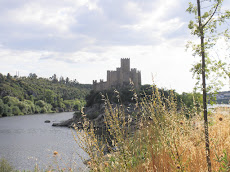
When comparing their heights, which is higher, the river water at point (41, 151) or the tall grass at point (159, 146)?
the tall grass at point (159, 146)

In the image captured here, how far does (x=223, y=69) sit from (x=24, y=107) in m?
62.1

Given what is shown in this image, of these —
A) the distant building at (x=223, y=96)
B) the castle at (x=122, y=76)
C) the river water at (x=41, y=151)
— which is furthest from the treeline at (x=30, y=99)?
the distant building at (x=223, y=96)

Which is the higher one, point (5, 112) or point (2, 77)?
point (2, 77)

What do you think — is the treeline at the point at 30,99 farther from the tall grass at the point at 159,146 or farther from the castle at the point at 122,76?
the tall grass at the point at 159,146

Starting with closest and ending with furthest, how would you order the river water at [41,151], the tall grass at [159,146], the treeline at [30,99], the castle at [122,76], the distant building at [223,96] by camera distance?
the tall grass at [159,146] < the distant building at [223,96] < the river water at [41,151] < the castle at [122,76] < the treeline at [30,99]

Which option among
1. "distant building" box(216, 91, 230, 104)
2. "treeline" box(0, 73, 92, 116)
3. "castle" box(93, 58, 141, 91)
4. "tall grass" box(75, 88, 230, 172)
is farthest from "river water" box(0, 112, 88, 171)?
"treeline" box(0, 73, 92, 116)

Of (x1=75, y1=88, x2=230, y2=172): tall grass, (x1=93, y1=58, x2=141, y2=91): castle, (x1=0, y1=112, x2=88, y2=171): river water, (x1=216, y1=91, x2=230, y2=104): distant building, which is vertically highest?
(x1=93, y1=58, x2=141, y2=91): castle

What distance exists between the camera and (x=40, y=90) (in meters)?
86.1

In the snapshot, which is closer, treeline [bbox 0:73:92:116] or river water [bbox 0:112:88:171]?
river water [bbox 0:112:88:171]

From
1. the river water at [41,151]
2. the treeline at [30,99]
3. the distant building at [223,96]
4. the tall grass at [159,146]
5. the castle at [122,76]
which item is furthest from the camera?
the treeline at [30,99]

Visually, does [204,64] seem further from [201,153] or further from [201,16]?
[201,153]

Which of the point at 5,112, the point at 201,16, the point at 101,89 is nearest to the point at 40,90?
the point at 5,112

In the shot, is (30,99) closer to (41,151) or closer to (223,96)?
(41,151)

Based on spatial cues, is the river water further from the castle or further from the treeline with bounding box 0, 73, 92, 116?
the treeline with bounding box 0, 73, 92, 116
